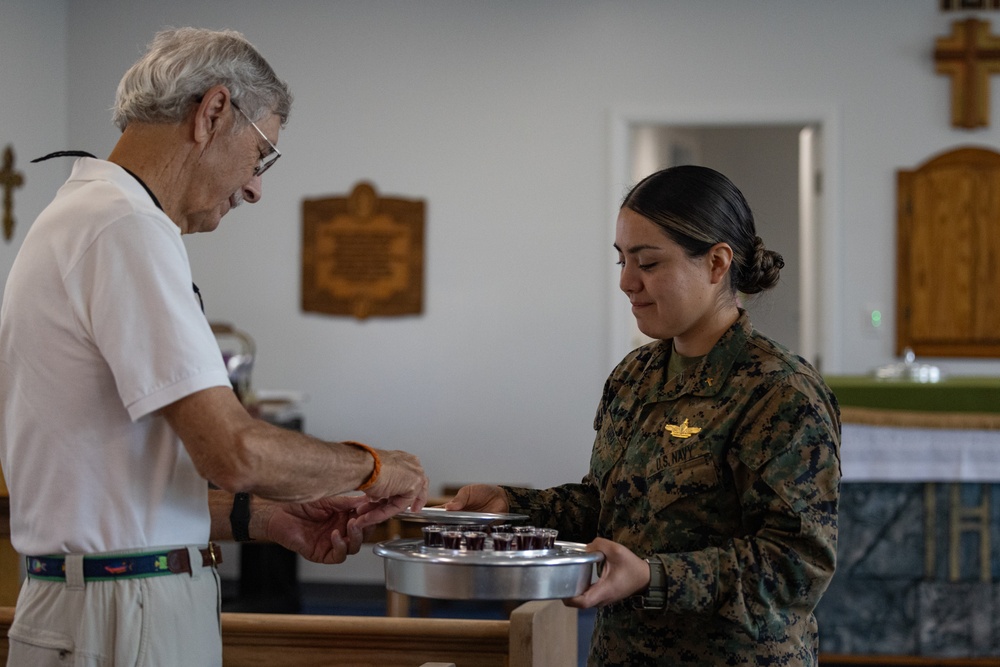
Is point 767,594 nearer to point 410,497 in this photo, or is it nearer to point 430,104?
point 410,497

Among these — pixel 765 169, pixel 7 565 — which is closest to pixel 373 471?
pixel 7 565

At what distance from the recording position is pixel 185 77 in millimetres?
1581

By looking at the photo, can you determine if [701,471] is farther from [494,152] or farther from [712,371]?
[494,152]

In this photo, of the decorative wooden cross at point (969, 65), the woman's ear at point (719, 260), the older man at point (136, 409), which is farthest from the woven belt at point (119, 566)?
the decorative wooden cross at point (969, 65)

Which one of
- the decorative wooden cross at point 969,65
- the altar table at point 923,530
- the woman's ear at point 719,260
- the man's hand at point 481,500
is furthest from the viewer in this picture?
the decorative wooden cross at point 969,65

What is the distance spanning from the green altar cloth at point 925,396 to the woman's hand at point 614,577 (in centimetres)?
287

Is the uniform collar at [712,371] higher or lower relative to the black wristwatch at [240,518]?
higher

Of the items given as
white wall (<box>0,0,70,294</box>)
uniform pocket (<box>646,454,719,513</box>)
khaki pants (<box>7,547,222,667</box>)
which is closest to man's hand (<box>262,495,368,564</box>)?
khaki pants (<box>7,547,222,667</box>)

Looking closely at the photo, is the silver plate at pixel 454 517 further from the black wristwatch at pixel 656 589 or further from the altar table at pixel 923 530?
the altar table at pixel 923 530

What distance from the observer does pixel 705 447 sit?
170 cm

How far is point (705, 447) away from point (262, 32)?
4.83m

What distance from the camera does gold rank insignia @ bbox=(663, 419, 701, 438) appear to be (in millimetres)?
1732

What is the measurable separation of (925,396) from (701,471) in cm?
282

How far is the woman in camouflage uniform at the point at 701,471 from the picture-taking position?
62.6 inches
